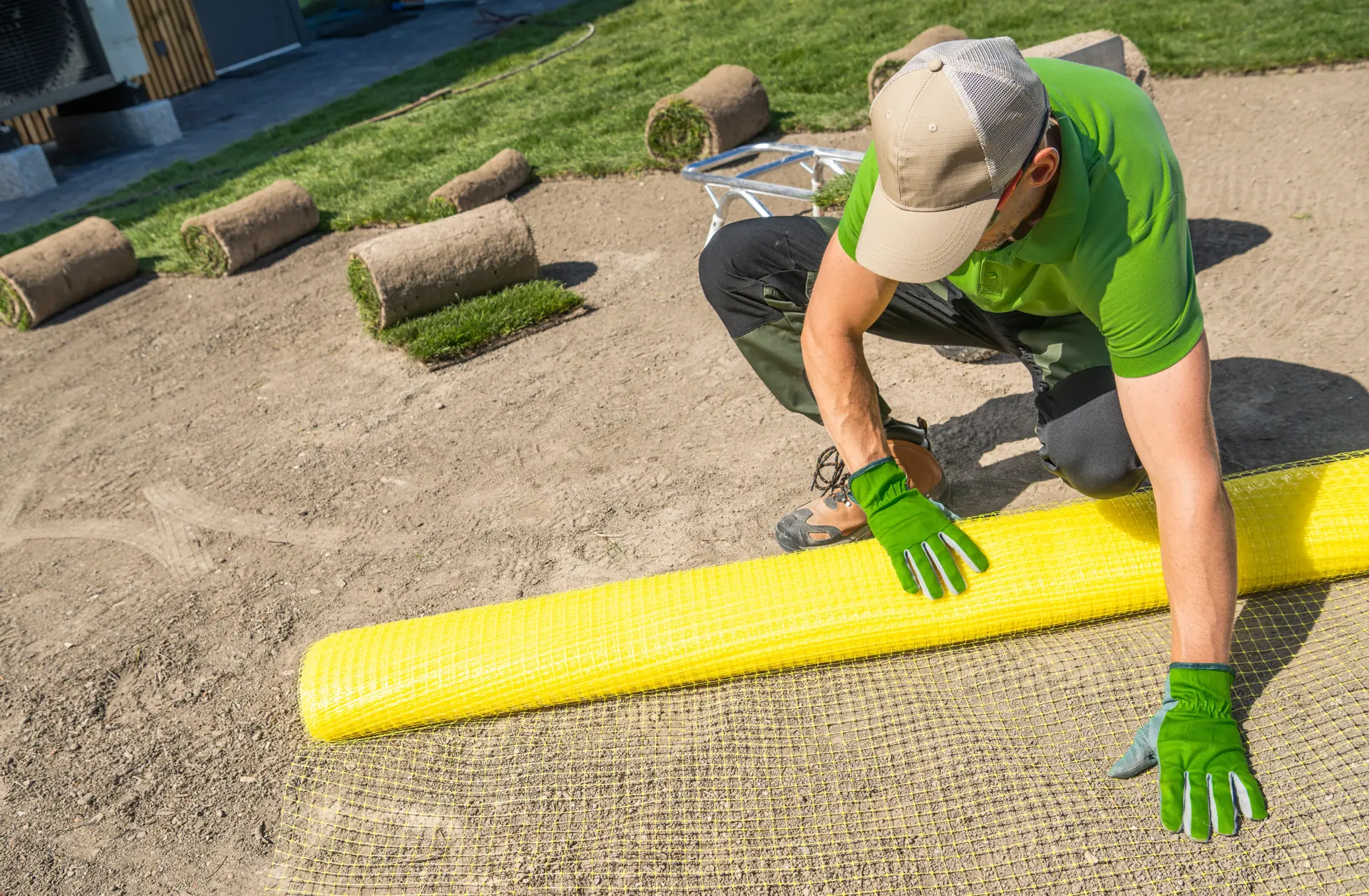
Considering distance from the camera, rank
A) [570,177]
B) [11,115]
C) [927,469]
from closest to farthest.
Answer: [927,469], [570,177], [11,115]

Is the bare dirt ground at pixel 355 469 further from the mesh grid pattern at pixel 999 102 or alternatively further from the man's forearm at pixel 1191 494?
the mesh grid pattern at pixel 999 102

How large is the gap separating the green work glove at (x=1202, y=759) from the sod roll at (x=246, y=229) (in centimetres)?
546

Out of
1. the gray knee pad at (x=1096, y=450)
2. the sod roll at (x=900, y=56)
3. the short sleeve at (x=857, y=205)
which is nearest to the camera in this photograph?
the short sleeve at (x=857, y=205)

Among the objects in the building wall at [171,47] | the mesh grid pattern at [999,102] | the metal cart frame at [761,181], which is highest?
the building wall at [171,47]

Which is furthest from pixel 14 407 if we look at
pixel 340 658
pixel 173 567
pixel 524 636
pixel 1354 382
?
pixel 1354 382

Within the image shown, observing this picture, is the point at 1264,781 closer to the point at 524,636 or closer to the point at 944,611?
the point at 944,611

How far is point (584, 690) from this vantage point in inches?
99.9

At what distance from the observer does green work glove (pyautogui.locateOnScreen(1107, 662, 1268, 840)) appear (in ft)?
6.69

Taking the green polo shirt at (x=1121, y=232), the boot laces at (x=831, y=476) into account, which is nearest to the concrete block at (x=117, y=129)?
the boot laces at (x=831, y=476)

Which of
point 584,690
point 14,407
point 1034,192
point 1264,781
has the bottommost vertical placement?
point 1264,781

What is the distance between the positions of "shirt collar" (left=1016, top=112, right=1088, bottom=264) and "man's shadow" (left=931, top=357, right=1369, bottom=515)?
4.01 feet

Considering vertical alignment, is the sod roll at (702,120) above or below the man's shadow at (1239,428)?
above

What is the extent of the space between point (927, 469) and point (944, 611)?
678 millimetres

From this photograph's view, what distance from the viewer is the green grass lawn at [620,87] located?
681 cm
